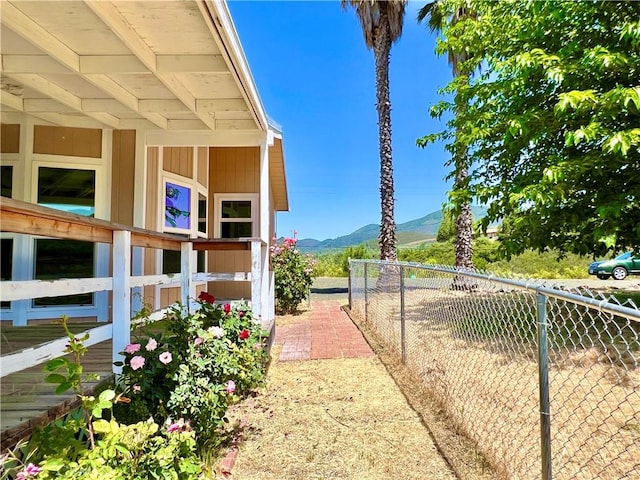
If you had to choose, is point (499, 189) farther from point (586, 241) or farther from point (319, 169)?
point (319, 169)

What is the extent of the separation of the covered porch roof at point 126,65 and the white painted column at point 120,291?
146 centimetres

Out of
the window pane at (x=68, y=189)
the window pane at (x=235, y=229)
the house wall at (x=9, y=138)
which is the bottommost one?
the window pane at (x=235, y=229)

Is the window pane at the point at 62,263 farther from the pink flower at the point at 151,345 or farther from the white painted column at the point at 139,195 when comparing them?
the pink flower at the point at 151,345

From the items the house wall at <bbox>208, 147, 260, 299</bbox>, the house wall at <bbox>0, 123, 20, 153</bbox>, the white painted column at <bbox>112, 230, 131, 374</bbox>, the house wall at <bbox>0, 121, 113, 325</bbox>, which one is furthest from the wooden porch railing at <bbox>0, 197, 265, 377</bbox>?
the house wall at <bbox>208, 147, 260, 299</bbox>

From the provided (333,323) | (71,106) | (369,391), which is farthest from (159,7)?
(333,323)

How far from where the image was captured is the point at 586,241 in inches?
241

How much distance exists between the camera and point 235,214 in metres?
8.28

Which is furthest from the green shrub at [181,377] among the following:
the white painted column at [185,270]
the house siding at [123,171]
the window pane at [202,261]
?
the window pane at [202,261]

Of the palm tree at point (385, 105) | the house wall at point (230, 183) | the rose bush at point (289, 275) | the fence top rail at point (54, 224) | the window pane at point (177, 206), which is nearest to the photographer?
the fence top rail at point (54, 224)

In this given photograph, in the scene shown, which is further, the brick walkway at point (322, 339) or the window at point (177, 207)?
the window at point (177, 207)

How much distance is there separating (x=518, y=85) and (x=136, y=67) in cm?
529

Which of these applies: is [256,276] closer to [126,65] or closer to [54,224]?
[126,65]

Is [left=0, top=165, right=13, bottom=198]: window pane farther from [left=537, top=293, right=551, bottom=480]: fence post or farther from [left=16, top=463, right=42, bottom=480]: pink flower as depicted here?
[left=537, top=293, right=551, bottom=480]: fence post

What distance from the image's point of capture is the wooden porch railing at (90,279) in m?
1.64
